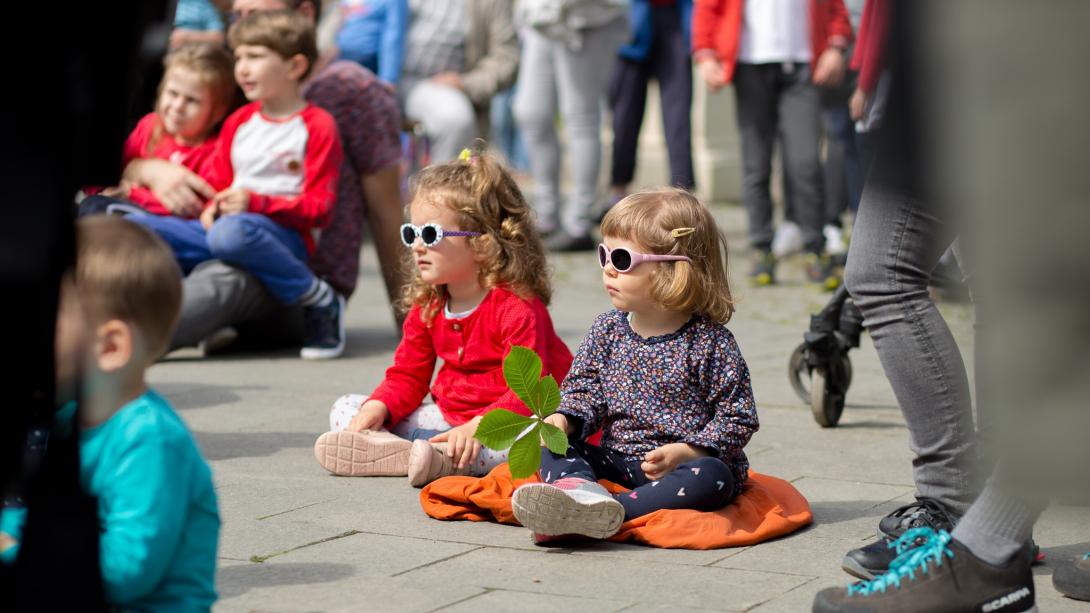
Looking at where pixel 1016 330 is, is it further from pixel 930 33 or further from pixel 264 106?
pixel 264 106

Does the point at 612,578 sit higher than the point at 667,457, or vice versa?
the point at 667,457

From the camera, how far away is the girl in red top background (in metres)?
6.59

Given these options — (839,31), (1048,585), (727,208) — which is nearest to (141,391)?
(1048,585)

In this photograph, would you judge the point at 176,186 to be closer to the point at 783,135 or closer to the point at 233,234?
the point at 233,234

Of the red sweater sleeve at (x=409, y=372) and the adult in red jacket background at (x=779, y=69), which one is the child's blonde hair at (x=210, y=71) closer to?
the red sweater sleeve at (x=409, y=372)

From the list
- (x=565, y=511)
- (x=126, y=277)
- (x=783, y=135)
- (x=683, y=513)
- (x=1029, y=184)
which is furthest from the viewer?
(x=783, y=135)

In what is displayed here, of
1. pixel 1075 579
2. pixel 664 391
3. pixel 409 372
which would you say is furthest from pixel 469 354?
pixel 1075 579

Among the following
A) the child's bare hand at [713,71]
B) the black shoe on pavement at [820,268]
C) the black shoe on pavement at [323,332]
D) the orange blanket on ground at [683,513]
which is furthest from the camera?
the black shoe on pavement at [820,268]

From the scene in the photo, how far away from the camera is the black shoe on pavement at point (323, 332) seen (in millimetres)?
6715

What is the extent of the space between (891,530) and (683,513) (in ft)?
1.56

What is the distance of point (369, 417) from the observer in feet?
15.4

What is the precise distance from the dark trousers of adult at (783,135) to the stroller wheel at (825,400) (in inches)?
135

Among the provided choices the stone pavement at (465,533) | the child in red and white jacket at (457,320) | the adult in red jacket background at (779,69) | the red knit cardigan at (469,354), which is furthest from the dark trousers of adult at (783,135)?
the red knit cardigan at (469,354)

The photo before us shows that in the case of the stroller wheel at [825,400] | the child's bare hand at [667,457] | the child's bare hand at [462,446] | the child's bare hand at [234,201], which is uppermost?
the child's bare hand at [234,201]
